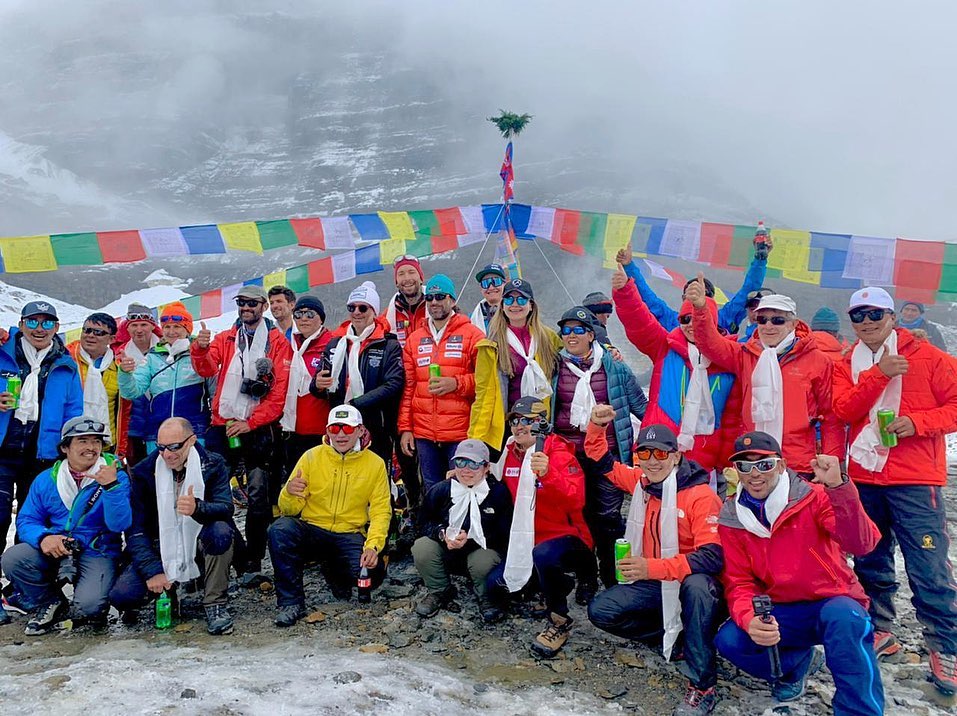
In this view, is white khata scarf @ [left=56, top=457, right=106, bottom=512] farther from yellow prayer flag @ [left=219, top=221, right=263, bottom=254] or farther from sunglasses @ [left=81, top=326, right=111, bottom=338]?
yellow prayer flag @ [left=219, top=221, right=263, bottom=254]

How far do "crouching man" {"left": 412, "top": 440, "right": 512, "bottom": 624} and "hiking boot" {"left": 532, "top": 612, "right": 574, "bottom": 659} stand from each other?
0.51 metres

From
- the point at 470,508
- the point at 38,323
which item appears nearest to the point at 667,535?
the point at 470,508

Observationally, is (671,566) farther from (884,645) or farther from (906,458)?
(884,645)

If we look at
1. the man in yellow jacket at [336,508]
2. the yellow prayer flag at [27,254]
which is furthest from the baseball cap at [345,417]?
the yellow prayer flag at [27,254]

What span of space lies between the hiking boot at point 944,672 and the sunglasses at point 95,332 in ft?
23.9

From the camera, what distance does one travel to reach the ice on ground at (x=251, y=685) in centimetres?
367

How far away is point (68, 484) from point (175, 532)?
0.91 m

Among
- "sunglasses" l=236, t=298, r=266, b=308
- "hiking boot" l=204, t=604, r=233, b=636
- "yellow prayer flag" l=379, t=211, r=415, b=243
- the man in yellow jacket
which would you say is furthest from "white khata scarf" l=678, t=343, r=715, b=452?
"yellow prayer flag" l=379, t=211, r=415, b=243

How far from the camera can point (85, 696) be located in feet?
12.1

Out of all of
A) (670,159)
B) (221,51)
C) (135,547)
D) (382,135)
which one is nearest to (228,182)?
(382,135)

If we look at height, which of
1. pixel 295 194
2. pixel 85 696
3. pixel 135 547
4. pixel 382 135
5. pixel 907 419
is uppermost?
pixel 382 135

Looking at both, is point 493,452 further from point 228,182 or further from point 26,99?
point 26,99

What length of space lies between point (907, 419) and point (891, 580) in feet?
4.16

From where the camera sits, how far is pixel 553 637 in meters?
4.71
